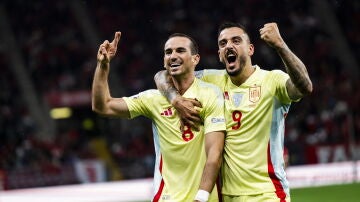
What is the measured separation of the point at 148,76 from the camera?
25250 mm

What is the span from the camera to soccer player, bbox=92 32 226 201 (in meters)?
5.62

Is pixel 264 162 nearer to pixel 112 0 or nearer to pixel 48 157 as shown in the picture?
pixel 48 157


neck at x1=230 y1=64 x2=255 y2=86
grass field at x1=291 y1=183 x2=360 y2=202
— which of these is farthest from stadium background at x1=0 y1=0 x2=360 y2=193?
neck at x1=230 y1=64 x2=255 y2=86

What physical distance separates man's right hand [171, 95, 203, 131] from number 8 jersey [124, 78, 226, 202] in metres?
0.04

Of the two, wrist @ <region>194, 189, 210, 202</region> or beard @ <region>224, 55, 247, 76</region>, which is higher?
beard @ <region>224, 55, 247, 76</region>

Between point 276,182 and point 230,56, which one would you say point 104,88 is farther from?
point 276,182

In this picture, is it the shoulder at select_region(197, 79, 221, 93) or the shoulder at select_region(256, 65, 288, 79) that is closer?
the shoulder at select_region(256, 65, 288, 79)

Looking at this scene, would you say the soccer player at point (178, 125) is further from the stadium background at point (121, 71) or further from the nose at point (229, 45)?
the stadium background at point (121, 71)

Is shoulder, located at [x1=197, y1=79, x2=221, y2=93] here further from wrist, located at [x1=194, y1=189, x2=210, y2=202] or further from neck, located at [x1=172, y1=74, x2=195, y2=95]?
wrist, located at [x1=194, y1=189, x2=210, y2=202]

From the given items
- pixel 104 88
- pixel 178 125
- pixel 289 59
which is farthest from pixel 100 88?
pixel 289 59

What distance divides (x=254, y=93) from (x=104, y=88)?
1.14 meters

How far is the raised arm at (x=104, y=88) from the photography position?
19.2ft

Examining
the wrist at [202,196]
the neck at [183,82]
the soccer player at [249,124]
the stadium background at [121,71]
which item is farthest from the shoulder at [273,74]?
the stadium background at [121,71]

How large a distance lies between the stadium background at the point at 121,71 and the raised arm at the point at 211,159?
14302mm
